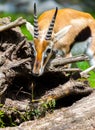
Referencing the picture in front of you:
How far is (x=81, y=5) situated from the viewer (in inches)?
854

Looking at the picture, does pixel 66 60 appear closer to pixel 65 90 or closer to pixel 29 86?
pixel 65 90

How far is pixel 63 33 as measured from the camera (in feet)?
30.8

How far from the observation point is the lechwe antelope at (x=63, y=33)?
8883 millimetres

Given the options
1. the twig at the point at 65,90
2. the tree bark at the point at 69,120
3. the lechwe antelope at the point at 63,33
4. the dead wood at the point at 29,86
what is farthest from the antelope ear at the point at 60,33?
the tree bark at the point at 69,120

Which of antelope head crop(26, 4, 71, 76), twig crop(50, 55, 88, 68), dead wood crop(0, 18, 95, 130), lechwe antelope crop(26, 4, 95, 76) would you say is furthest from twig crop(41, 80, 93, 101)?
lechwe antelope crop(26, 4, 95, 76)

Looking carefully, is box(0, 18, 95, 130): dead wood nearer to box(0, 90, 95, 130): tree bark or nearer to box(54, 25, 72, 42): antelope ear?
box(0, 90, 95, 130): tree bark

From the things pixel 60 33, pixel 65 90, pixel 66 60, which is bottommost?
→ pixel 60 33

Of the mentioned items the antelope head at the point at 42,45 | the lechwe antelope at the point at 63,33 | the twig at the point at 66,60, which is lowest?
the lechwe antelope at the point at 63,33

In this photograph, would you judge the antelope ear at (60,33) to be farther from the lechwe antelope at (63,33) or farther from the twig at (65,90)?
the twig at (65,90)

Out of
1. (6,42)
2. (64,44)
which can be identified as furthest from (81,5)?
(6,42)

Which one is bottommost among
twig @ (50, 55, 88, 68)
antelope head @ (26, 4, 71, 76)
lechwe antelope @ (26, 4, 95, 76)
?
lechwe antelope @ (26, 4, 95, 76)

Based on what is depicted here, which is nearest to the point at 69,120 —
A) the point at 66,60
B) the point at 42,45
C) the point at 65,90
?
the point at 65,90

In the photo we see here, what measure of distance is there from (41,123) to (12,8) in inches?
584

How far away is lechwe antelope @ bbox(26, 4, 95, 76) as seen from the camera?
8883 mm
